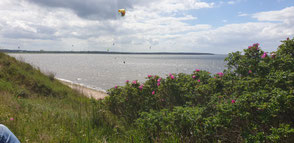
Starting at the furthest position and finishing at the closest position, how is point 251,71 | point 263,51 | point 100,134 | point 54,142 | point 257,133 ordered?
point 263,51
point 251,71
point 100,134
point 54,142
point 257,133

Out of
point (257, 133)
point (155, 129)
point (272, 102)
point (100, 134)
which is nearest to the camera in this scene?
point (257, 133)

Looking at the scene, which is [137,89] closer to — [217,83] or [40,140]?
[217,83]

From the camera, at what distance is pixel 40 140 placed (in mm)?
3330

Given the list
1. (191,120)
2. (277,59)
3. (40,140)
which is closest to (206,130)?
(191,120)

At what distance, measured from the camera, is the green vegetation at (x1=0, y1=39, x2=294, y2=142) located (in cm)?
311

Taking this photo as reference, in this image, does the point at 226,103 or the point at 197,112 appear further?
the point at 226,103

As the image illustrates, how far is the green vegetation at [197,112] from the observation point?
311 centimetres

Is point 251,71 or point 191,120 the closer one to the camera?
point 191,120

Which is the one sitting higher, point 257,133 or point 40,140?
point 257,133

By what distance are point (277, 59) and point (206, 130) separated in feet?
8.21

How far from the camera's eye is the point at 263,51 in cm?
485

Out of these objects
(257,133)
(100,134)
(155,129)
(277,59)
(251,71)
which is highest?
(277,59)

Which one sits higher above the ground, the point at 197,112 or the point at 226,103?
the point at 226,103

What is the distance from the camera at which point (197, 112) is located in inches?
133
